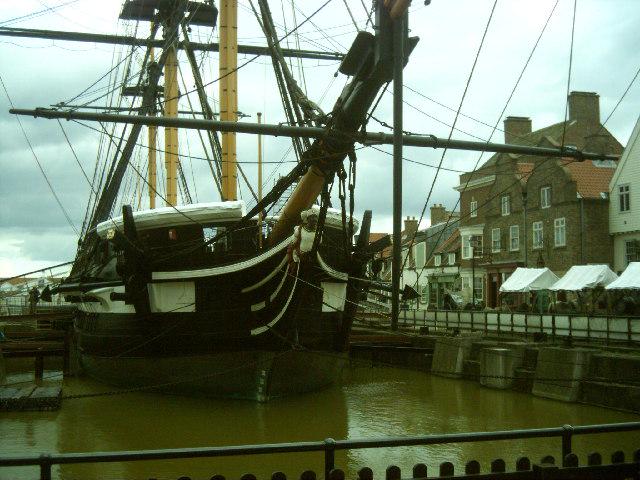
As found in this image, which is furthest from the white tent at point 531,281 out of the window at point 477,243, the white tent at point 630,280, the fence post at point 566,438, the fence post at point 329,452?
the fence post at point 329,452

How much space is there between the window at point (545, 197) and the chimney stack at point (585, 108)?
4406mm

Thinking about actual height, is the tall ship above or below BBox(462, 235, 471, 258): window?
below

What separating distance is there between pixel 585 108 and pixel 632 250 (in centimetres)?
1007

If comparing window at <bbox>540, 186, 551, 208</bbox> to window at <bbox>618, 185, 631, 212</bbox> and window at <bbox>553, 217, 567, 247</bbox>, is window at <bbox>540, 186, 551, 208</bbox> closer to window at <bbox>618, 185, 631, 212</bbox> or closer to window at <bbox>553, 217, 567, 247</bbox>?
window at <bbox>553, 217, 567, 247</bbox>

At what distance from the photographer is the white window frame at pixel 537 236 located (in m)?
39.3

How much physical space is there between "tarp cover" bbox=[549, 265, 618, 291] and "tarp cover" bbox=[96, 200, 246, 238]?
14.3 metres

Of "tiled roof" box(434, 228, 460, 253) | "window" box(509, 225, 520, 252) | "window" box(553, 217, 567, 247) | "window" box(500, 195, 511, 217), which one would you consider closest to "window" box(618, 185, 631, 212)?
"window" box(553, 217, 567, 247)

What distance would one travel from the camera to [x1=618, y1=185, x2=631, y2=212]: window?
34438mm

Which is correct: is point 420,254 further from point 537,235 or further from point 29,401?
point 29,401

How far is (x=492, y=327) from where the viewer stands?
23125 millimetres

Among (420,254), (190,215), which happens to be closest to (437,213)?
(420,254)

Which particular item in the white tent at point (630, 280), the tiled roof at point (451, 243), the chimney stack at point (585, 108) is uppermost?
the chimney stack at point (585, 108)

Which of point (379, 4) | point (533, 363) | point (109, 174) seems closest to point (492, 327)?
point (533, 363)

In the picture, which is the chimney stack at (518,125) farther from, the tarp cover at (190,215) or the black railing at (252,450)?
the black railing at (252,450)
